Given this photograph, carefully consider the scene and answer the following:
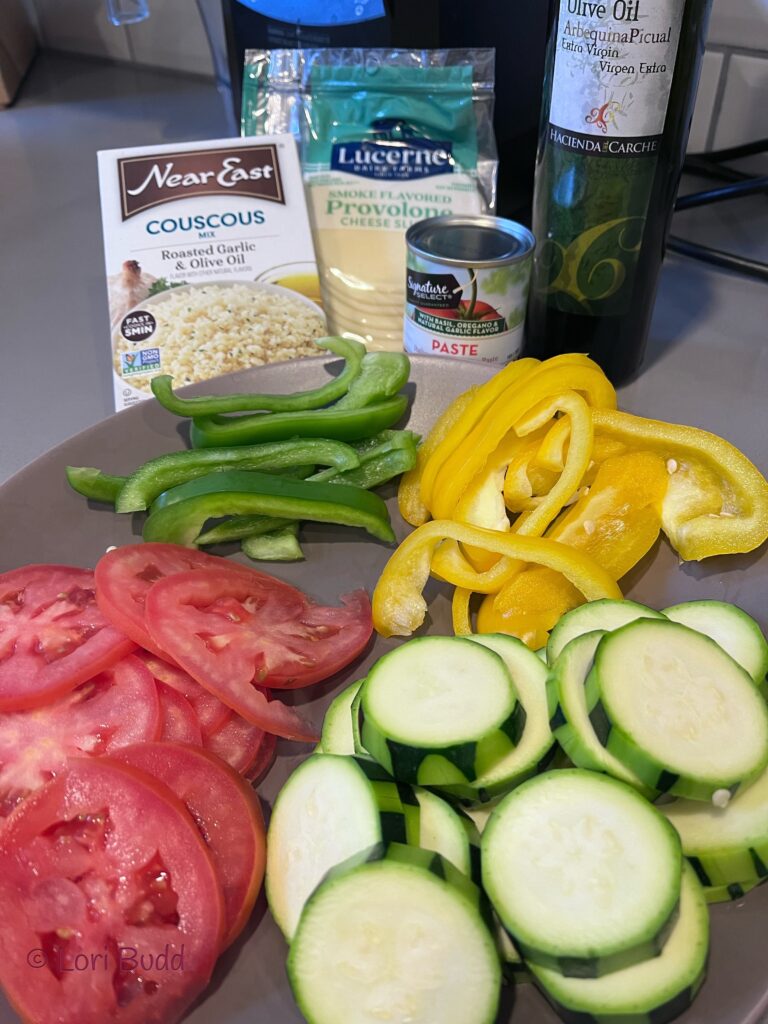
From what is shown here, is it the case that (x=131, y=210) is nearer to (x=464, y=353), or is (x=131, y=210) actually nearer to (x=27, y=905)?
(x=464, y=353)

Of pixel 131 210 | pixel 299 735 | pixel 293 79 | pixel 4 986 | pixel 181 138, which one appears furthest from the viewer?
pixel 181 138

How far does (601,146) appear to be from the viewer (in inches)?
40.5

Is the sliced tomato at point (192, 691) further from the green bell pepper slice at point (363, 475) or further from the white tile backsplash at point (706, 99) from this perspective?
the white tile backsplash at point (706, 99)

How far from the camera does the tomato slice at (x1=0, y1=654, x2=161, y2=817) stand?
740 mm

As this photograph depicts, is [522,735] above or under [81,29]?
under

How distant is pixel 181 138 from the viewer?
85.1 inches

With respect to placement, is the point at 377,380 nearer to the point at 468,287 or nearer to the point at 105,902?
the point at 468,287

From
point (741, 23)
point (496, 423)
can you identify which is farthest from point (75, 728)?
point (741, 23)

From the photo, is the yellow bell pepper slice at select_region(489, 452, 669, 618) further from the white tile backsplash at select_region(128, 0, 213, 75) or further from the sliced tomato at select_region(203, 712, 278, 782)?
the white tile backsplash at select_region(128, 0, 213, 75)

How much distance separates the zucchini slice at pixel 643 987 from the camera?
0.55 meters

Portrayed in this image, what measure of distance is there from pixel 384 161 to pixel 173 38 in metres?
1.36

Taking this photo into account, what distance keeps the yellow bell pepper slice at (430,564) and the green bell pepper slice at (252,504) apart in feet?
0.29

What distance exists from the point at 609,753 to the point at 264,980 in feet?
1.08

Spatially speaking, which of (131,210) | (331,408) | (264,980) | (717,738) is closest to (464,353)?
(331,408)
